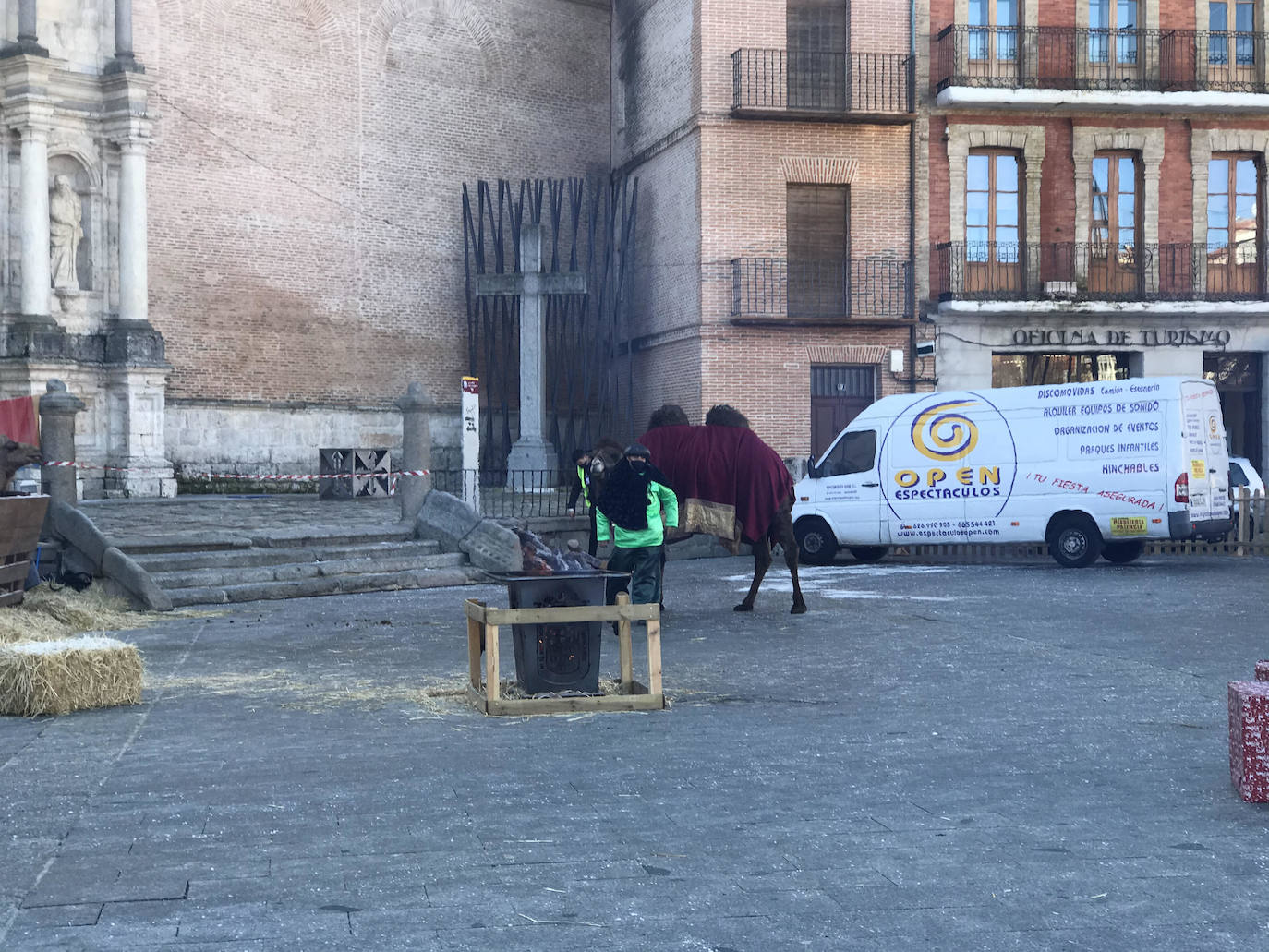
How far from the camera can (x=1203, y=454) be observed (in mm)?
17531

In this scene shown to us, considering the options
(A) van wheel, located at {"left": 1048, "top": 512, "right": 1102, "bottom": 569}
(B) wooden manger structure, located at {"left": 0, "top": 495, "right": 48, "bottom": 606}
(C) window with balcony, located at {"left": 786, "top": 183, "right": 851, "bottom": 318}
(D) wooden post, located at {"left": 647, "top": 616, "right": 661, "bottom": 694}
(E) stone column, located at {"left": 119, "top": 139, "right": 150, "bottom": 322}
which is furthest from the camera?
(C) window with balcony, located at {"left": 786, "top": 183, "right": 851, "bottom": 318}

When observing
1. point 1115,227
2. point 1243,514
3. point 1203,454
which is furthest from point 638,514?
point 1115,227

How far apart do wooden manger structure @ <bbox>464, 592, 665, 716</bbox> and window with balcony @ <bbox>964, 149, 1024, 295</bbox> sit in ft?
63.6

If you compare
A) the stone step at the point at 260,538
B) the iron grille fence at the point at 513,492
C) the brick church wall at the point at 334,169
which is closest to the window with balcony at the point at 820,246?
the iron grille fence at the point at 513,492

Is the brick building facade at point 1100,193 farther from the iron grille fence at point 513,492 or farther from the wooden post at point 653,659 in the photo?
the wooden post at point 653,659

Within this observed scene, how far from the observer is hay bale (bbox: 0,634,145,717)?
7750 millimetres

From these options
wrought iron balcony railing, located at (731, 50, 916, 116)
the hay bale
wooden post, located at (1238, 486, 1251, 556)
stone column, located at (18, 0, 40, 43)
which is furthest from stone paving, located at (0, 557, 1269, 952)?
wrought iron balcony railing, located at (731, 50, 916, 116)

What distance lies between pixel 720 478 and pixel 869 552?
7731mm

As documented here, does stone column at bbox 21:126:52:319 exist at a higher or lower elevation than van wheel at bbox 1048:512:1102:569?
higher

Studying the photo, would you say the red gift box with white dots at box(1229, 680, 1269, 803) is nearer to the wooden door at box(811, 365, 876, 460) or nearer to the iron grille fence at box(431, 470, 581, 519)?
the iron grille fence at box(431, 470, 581, 519)

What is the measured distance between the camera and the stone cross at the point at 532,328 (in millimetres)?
26000

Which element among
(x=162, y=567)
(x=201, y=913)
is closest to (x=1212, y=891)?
(x=201, y=913)

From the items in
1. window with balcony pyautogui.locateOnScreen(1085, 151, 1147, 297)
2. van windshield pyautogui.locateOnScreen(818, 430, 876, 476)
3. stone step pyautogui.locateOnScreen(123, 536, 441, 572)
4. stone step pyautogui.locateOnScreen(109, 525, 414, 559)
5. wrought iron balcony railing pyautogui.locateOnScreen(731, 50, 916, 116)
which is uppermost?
wrought iron balcony railing pyautogui.locateOnScreen(731, 50, 916, 116)

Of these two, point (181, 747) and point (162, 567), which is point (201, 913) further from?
point (162, 567)
